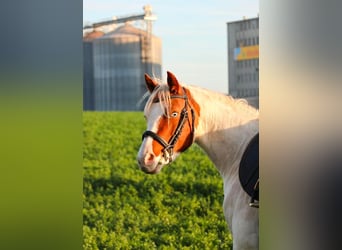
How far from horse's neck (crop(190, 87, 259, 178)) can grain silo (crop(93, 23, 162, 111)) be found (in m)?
3.58

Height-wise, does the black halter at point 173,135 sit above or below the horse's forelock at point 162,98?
below

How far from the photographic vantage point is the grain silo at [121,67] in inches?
257

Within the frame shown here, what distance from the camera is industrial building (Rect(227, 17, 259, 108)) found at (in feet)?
15.5

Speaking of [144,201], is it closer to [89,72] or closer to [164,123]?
[89,72]

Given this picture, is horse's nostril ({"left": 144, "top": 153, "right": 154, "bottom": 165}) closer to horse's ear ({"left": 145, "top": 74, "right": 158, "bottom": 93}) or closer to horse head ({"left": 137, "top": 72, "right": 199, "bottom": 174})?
horse head ({"left": 137, "top": 72, "right": 199, "bottom": 174})

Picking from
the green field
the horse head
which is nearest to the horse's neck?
the horse head

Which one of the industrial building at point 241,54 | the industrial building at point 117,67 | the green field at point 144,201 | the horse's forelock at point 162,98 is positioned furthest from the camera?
the industrial building at point 117,67

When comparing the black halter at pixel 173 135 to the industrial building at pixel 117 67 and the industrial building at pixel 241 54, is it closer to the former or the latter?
the industrial building at pixel 241 54

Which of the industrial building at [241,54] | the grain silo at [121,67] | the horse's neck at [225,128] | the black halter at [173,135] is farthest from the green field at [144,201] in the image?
the black halter at [173,135]

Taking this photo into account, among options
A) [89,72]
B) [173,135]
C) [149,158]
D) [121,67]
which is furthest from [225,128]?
[121,67]
